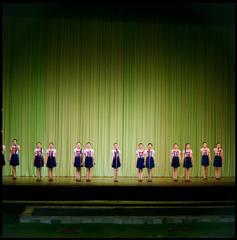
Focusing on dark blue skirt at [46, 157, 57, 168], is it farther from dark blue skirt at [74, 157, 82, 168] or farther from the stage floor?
dark blue skirt at [74, 157, 82, 168]

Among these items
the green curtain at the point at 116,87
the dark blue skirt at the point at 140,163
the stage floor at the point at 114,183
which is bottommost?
the stage floor at the point at 114,183

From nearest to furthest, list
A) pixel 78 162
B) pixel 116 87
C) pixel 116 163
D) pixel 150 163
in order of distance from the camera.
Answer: pixel 78 162
pixel 116 163
pixel 150 163
pixel 116 87

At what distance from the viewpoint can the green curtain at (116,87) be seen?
14.5 m

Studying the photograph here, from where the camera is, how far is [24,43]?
47.4 ft

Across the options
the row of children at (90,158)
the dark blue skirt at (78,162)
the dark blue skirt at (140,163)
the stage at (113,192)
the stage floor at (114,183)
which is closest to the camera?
the stage at (113,192)

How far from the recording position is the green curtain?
14.5 m

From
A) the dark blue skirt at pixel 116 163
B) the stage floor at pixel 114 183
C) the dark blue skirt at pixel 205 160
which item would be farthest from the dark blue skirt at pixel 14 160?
the dark blue skirt at pixel 205 160

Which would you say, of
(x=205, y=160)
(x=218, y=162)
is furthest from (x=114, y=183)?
(x=218, y=162)

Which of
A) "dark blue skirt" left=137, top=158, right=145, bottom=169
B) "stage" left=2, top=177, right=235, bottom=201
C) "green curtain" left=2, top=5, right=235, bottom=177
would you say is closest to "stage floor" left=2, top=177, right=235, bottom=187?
"stage" left=2, top=177, right=235, bottom=201

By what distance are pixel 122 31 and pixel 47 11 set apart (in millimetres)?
2345

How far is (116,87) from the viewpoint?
14.9 metres

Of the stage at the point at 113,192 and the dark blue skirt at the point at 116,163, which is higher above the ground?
the dark blue skirt at the point at 116,163

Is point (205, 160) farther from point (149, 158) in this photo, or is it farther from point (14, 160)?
point (14, 160)

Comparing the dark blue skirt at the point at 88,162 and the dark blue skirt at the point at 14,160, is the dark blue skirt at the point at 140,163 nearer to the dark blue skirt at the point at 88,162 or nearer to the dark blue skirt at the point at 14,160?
the dark blue skirt at the point at 88,162
